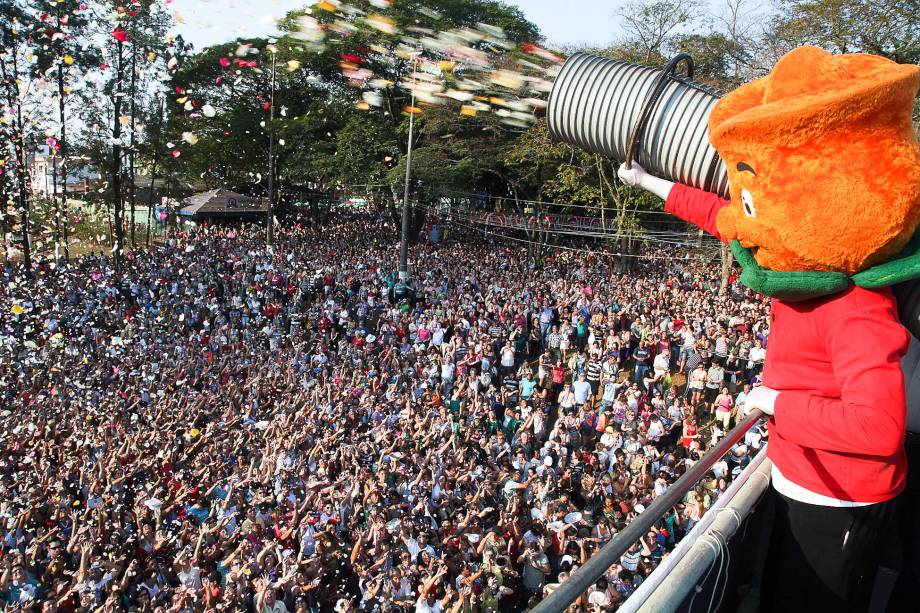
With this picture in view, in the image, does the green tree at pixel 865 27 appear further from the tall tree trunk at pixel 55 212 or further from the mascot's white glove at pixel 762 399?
the tall tree trunk at pixel 55 212

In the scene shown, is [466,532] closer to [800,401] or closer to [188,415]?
[800,401]

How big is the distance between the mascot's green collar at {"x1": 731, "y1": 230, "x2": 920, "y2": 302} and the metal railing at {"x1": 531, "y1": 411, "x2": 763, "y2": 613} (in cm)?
50

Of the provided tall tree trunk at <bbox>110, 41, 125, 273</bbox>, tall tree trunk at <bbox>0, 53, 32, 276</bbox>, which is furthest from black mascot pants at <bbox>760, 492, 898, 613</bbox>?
tall tree trunk at <bbox>110, 41, 125, 273</bbox>

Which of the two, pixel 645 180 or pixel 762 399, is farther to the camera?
pixel 645 180

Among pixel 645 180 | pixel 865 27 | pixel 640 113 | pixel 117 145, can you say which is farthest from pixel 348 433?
pixel 117 145

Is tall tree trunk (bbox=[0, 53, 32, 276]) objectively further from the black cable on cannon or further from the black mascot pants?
the black mascot pants

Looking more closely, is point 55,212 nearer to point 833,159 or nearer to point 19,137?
point 19,137

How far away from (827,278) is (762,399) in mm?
429

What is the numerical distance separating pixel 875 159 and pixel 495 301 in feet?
41.0

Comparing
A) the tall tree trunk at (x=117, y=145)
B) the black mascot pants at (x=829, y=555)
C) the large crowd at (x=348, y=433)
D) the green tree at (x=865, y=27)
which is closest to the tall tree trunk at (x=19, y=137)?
the tall tree trunk at (x=117, y=145)

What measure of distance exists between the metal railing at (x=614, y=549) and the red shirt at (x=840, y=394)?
0.92 feet

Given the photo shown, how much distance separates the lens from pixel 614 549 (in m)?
1.27

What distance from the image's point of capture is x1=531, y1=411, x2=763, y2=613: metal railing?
1.09 meters

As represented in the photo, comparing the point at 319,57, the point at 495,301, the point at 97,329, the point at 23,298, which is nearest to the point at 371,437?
the point at 495,301
